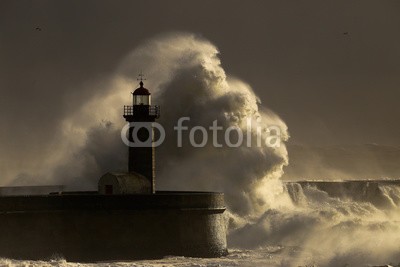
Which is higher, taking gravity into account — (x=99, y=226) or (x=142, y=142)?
(x=142, y=142)

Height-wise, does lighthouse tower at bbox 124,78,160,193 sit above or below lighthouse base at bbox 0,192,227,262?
above

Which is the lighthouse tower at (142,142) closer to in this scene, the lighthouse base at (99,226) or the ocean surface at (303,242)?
the lighthouse base at (99,226)

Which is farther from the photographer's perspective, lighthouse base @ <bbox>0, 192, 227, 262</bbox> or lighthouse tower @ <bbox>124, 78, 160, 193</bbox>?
lighthouse tower @ <bbox>124, 78, 160, 193</bbox>

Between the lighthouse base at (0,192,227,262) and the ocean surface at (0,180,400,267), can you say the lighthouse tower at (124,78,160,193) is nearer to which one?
the lighthouse base at (0,192,227,262)

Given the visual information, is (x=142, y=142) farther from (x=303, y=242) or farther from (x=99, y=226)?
(x=303, y=242)

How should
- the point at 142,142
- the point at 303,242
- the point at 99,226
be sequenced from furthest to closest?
the point at 303,242 → the point at 142,142 → the point at 99,226

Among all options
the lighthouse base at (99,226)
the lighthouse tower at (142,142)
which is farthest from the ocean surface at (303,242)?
the lighthouse tower at (142,142)

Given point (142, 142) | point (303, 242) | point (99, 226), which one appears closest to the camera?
point (99, 226)

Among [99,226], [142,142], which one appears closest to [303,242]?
[142,142]

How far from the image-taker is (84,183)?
35.8m

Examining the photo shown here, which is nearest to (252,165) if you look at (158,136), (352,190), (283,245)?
(158,136)

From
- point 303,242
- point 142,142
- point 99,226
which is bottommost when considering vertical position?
point 99,226

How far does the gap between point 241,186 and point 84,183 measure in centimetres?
474

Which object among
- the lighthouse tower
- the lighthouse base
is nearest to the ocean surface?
the lighthouse base
